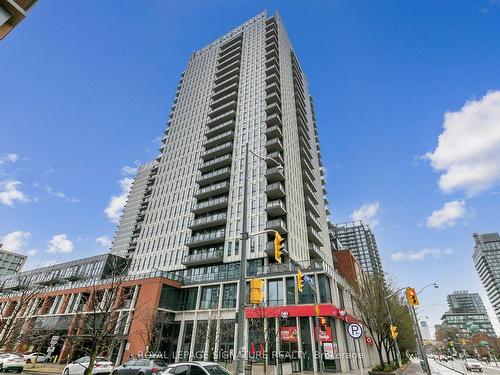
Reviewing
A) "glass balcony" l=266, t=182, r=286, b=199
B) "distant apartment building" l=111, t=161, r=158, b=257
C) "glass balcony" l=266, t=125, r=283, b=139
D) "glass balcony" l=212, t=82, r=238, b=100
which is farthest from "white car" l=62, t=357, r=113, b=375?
"distant apartment building" l=111, t=161, r=158, b=257

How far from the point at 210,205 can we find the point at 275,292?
70.4 feet

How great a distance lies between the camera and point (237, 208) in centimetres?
5000

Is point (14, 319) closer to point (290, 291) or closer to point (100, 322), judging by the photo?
point (100, 322)

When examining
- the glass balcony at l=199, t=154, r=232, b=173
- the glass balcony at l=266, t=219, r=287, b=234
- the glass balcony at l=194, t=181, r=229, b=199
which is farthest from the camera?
the glass balcony at l=199, t=154, r=232, b=173

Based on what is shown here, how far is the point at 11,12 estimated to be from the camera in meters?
2.71

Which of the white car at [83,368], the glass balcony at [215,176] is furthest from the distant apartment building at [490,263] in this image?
the white car at [83,368]

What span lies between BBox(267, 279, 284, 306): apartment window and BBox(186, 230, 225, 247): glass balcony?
13.7 metres

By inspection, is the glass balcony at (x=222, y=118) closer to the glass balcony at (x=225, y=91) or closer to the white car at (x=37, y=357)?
the glass balcony at (x=225, y=91)

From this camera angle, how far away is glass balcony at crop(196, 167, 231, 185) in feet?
179

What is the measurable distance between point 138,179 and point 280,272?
114636 millimetres

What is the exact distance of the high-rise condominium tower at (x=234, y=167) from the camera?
4738 centimetres

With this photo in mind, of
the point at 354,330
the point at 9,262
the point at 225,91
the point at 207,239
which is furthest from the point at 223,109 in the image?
the point at 9,262

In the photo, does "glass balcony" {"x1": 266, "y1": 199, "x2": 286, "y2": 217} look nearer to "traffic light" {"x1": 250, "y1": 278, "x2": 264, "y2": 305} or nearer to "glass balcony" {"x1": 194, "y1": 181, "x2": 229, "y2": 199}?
"glass balcony" {"x1": 194, "y1": 181, "x2": 229, "y2": 199}

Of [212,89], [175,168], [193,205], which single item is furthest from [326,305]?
[212,89]
